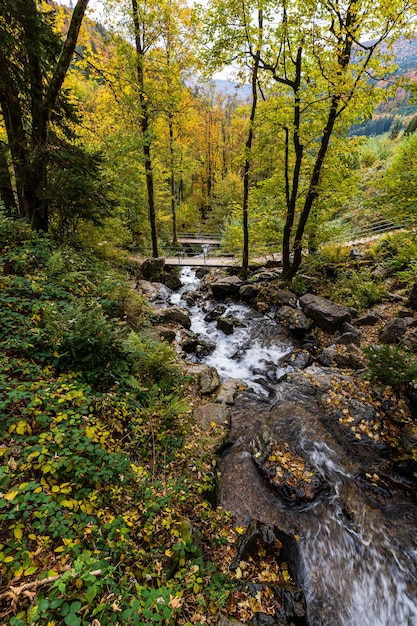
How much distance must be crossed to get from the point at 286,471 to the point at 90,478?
3435mm

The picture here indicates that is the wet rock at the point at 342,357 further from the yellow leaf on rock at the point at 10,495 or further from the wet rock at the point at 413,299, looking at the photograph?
the yellow leaf on rock at the point at 10,495

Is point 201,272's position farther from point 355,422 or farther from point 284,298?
point 355,422

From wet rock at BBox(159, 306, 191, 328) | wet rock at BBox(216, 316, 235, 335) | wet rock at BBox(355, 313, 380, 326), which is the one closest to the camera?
wet rock at BBox(355, 313, 380, 326)

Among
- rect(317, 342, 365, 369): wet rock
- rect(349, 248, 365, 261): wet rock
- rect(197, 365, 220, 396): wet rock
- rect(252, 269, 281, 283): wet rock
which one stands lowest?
rect(197, 365, 220, 396): wet rock

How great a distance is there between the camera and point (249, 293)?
12961mm

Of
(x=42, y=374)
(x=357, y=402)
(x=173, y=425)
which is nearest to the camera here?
(x=42, y=374)

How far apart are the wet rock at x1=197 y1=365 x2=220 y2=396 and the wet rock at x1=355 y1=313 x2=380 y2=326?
5.27 meters

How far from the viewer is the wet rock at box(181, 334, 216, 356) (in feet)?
29.4

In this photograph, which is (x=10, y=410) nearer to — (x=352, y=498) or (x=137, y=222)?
(x=352, y=498)

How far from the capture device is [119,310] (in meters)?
6.57

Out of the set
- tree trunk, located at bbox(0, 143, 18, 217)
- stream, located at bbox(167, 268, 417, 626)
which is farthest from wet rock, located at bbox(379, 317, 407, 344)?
tree trunk, located at bbox(0, 143, 18, 217)

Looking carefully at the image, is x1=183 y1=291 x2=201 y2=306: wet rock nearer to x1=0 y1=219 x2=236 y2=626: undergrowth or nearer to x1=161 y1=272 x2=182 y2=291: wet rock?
x1=161 y1=272 x2=182 y2=291: wet rock

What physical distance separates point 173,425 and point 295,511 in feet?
7.79

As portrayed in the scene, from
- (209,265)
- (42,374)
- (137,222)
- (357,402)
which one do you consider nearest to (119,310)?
(42,374)
